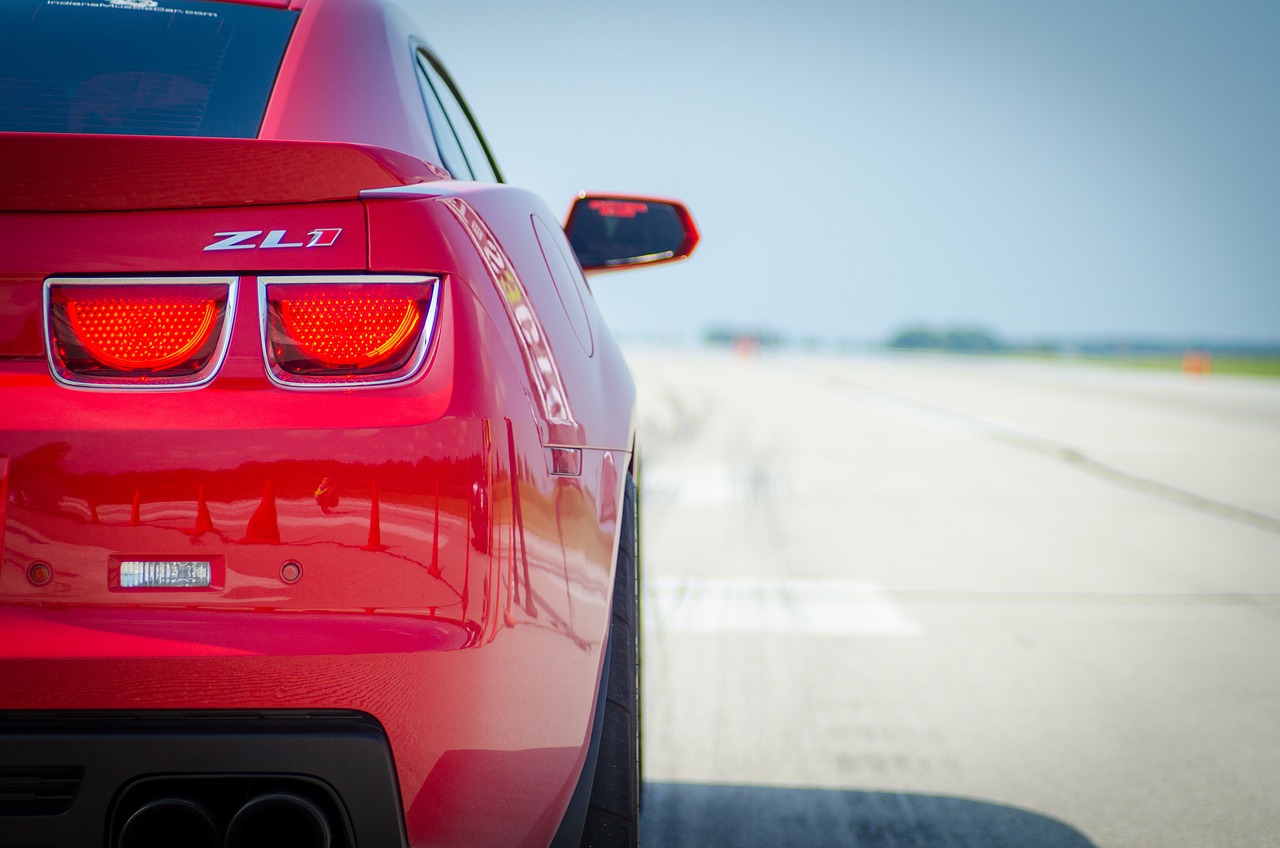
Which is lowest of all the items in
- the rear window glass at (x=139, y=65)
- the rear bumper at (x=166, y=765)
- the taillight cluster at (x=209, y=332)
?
the rear bumper at (x=166, y=765)

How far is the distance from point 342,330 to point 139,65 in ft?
2.75

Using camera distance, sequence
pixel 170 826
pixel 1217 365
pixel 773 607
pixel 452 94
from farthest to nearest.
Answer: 1. pixel 1217 365
2. pixel 773 607
3. pixel 452 94
4. pixel 170 826

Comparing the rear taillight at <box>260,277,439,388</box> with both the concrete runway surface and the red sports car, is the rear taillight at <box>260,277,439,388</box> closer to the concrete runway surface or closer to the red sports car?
the red sports car

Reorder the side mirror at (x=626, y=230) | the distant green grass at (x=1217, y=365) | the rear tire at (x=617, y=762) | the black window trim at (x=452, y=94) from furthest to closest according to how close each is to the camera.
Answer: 1. the distant green grass at (x=1217, y=365)
2. the side mirror at (x=626, y=230)
3. the black window trim at (x=452, y=94)
4. the rear tire at (x=617, y=762)

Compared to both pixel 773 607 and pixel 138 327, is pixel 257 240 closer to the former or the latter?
pixel 138 327

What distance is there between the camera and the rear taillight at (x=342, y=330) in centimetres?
146

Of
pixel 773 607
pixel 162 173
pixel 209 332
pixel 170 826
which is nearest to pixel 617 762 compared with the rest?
pixel 170 826

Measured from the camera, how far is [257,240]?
4.81ft

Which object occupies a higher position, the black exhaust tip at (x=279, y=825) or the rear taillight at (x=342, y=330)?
the rear taillight at (x=342, y=330)

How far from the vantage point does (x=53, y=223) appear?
1.46 meters

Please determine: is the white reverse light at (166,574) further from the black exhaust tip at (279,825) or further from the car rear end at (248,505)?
the black exhaust tip at (279,825)

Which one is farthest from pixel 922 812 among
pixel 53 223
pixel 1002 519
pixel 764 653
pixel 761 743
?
pixel 1002 519

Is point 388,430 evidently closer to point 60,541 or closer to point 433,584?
point 433,584

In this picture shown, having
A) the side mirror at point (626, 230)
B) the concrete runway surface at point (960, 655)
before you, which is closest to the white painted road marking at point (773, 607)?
the concrete runway surface at point (960, 655)
